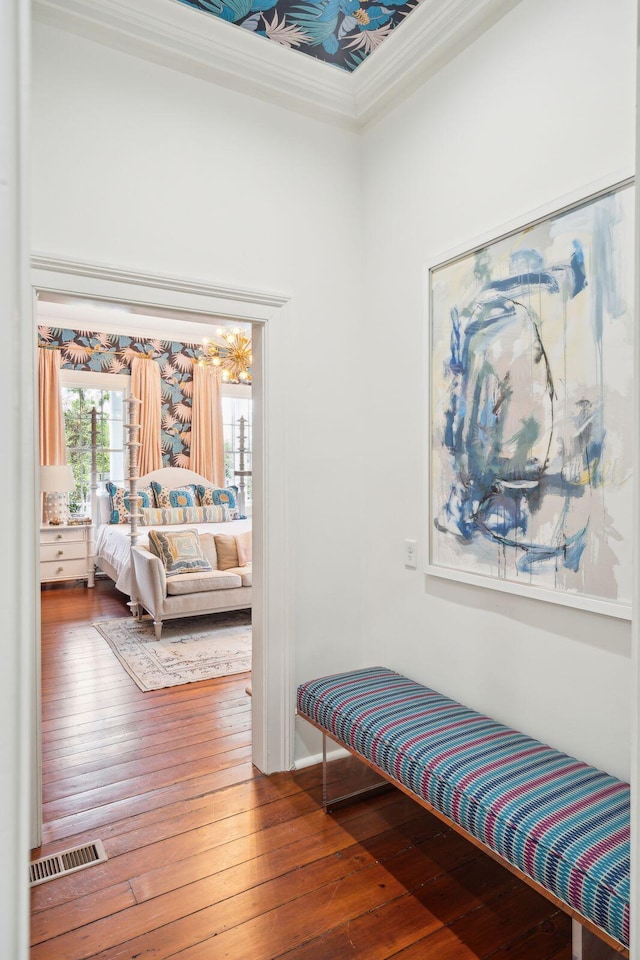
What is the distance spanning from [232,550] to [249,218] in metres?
3.48

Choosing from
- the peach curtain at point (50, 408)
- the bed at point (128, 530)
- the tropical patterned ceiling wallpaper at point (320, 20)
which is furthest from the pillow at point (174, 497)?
the tropical patterned ceiling wallpaper at point (320, 20)

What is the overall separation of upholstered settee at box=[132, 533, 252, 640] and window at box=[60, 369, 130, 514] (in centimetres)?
242

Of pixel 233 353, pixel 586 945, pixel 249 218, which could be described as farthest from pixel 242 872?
pixel 233 353

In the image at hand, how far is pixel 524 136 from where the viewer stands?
2057 millimetres

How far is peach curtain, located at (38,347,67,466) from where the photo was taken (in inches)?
269

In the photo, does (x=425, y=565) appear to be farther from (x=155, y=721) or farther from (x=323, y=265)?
(x=155, y=721)

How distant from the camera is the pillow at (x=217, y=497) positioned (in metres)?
7.52

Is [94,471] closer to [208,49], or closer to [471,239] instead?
[208,49]

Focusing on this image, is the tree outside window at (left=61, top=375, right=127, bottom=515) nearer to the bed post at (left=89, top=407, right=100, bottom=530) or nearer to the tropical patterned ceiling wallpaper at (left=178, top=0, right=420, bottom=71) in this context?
the bed post at (left=89, top=407, right=100, bottom=530)

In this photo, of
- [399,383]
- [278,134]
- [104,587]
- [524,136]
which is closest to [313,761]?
[399,383]

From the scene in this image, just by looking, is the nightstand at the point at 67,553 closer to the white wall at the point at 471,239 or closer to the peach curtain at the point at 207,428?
the peach curtain at the point at 207,428

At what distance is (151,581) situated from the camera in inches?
193

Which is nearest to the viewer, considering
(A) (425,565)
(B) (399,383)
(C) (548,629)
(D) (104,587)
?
(C) (548,629)

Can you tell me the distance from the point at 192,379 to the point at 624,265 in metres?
6.85
